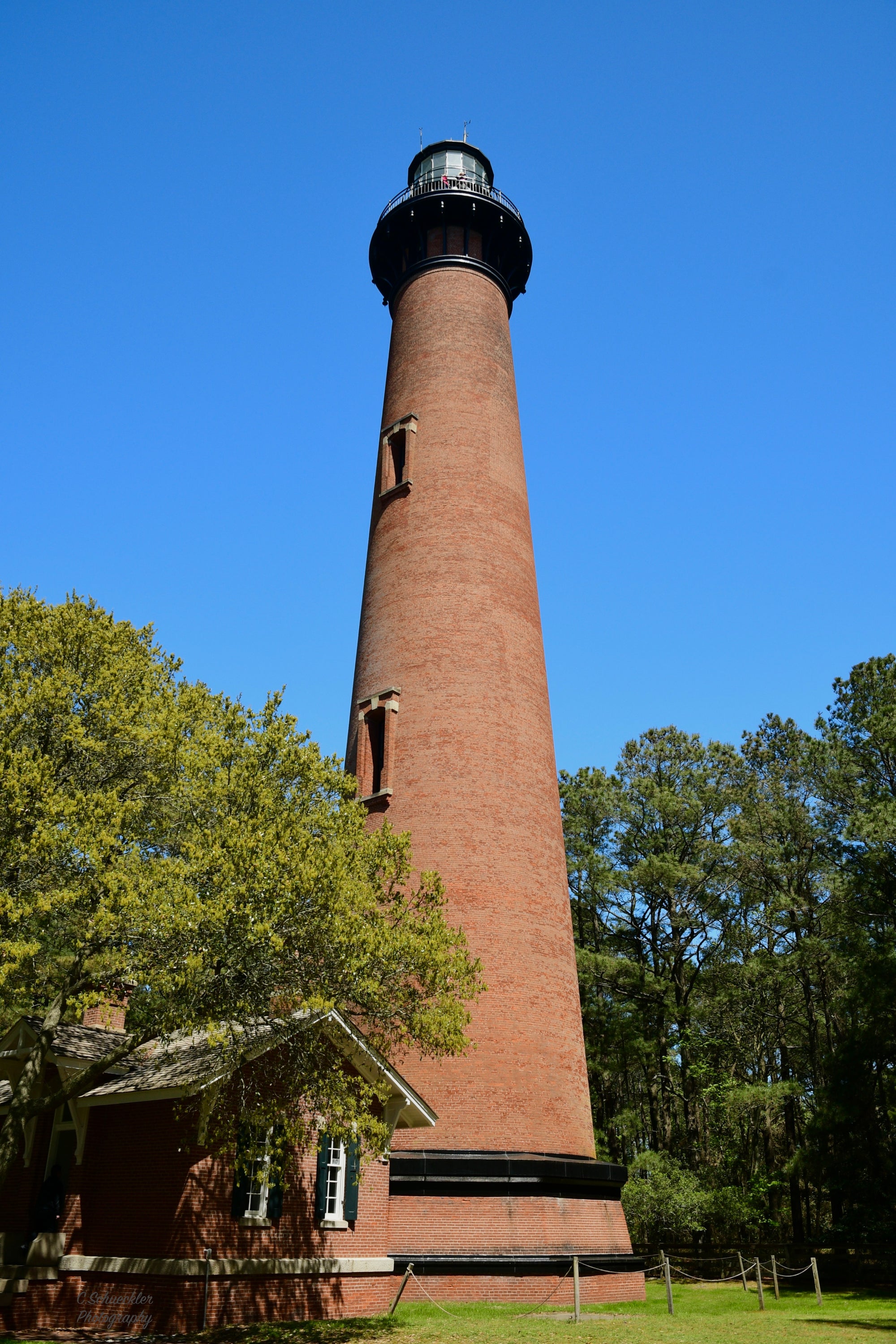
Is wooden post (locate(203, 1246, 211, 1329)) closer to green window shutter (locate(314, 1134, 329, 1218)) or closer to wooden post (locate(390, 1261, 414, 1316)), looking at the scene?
green window shutter (locate(314, 1134, 329, 1218))

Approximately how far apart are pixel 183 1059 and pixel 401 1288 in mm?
4884

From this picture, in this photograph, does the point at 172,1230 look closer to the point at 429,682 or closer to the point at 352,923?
the point at 352,923

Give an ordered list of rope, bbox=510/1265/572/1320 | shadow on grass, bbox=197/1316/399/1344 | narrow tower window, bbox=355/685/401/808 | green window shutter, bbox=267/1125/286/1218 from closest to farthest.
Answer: shadow on grass, bbox=197/1316/399/1344 < green window shutter, bbox=267/1125/286/1218 < rope, bbox=510/1265/572/1320 < narrow tower window, bbox=355/685/401/808

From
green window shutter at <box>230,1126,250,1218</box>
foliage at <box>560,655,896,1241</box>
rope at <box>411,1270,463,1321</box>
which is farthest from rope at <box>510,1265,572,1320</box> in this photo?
foliage at <box>560,655,896,1241</box>

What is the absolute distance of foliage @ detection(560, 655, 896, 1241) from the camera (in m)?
29.3

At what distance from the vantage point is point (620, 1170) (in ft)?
59.7

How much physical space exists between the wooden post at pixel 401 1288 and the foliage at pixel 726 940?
1499 cm

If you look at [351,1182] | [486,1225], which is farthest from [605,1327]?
[351,1182]

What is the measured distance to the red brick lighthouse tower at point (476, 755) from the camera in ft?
52.1

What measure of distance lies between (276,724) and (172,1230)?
265 inches

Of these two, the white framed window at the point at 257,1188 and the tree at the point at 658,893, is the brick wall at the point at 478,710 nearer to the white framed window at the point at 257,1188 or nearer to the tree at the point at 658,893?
the white framed window at the point at 257,1188

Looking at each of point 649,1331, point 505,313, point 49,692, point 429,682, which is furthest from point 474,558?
point 649,1331

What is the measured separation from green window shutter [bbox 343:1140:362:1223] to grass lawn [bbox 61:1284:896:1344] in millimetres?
1397

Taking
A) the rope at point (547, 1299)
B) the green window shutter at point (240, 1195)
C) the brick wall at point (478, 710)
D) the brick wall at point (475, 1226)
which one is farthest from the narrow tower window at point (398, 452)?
the rope at point (547, 1299)
